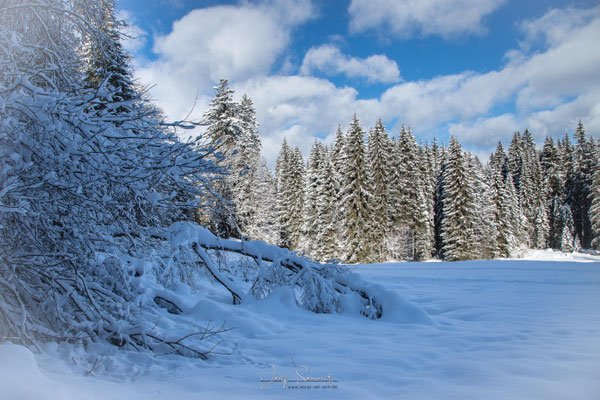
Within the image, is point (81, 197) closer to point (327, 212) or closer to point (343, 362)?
point (343, 362)

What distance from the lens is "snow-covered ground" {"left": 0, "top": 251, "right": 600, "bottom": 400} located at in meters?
2.14

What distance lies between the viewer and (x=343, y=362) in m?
2.81

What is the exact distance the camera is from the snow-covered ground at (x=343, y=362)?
2145 mm

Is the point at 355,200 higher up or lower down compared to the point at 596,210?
lower down

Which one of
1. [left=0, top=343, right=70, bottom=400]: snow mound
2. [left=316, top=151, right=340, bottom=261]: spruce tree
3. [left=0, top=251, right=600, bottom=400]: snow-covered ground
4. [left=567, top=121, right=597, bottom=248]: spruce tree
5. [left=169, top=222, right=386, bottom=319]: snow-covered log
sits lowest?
[left=0, top=251, right=600, bottom=400]: snow-covered ground

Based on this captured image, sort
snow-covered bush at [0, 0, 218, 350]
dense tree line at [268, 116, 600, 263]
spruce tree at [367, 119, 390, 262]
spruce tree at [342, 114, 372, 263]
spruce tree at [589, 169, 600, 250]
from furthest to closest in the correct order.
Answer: spruce tree at [589, 169, 600, 250]
spruce tree at [367, 119, 390, 262]
dense tree line at [268, 116, 600, 263]
spruce tree at [342, 114, 372, 263]
snow-covered bush at [0, 0, 218, 350]

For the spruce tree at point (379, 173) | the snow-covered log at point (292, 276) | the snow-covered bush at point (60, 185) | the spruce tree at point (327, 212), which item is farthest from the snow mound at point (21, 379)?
the spruce tree at point (327, 212)

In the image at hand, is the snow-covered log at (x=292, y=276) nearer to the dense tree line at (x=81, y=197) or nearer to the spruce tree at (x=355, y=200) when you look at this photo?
the dense tree line at (x=81, y=197)

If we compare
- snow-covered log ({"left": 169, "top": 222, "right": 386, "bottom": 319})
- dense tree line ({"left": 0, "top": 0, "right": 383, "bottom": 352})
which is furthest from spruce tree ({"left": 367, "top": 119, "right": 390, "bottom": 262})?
dense tree line ({"left": 0, "top": 0, "right": 383, "bottom": 352})

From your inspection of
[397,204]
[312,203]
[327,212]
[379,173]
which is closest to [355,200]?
[327,212]

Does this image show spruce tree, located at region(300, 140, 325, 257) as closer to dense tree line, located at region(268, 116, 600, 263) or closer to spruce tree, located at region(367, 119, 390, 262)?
dense tree line, located at region(268, 116, 600, 263)

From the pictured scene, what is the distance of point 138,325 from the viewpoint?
9.90 feet

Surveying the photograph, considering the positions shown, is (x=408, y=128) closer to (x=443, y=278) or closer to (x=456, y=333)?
(x=443, y=278)

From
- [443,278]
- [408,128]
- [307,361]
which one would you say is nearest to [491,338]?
[307,361]
